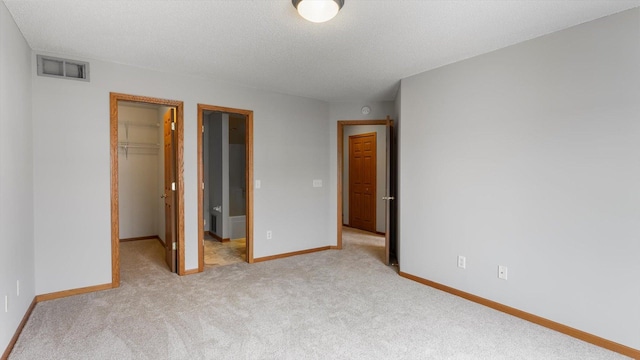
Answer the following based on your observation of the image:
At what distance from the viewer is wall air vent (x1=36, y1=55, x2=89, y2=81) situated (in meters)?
2.93

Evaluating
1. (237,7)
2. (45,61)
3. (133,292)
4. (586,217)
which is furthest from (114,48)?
(586,217)

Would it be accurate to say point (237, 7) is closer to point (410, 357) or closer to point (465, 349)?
point (410, 357)

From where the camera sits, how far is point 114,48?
2.87m

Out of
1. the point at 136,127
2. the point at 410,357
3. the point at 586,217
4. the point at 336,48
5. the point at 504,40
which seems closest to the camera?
the point at 410,357

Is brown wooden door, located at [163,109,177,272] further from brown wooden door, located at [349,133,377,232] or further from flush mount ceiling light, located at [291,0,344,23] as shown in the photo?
brown wooden door, located at [349,133,377,232]

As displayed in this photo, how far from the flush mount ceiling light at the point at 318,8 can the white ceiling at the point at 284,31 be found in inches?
5.4

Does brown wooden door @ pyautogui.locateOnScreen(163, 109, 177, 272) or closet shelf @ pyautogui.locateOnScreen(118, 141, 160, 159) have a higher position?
closet shelf @ pyautogui.locateOnScreen(118, 141, 160, 159)

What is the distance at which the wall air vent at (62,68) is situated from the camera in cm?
293

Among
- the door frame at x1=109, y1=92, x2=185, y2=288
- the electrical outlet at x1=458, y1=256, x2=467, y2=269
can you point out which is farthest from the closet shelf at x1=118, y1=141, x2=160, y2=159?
the electrical outlet at x1=458, y1=256, x2=467, y2=269

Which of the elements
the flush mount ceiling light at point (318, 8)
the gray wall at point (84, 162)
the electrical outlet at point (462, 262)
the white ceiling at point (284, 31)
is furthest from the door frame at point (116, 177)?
the electrical outlet at point (462, 262)

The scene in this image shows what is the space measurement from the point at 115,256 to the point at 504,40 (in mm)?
4340

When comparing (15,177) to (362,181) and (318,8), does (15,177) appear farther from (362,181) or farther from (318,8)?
(362,181)

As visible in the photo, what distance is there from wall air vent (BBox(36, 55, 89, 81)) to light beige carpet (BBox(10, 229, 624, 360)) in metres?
2.19

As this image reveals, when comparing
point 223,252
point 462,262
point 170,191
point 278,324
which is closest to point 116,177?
point 170,191
